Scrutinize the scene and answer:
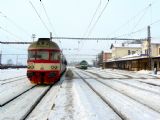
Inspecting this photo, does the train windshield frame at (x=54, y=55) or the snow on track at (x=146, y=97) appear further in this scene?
the train windshield frame at (x=54, y=55)

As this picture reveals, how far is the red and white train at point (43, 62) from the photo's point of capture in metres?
19.8

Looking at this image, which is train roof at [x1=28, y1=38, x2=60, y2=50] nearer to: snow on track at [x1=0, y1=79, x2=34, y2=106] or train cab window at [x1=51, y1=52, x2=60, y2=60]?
train cab window at [x1=51, y1=52, x2=60, y2=60]

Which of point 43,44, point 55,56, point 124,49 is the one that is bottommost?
point 55,56

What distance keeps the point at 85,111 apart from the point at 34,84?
12110 mm

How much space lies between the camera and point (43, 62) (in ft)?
65.5

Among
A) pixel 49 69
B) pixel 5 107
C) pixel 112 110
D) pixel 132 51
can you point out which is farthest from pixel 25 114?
pixel 132 51

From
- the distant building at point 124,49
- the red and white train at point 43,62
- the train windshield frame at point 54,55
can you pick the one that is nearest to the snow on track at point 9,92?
the red and white train at point 43,62

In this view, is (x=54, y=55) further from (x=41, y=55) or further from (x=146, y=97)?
(x=146, y=97)

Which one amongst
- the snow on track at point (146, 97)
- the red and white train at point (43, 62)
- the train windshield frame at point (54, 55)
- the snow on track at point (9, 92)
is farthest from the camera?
the train windshield frame at point (54, 55)

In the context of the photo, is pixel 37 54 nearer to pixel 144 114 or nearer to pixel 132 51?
pixel 144 114

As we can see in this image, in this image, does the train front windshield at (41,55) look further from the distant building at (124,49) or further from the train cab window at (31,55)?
the distant building at (124,49)

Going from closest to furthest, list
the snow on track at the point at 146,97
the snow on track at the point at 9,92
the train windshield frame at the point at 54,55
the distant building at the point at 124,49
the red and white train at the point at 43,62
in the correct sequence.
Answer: the snow on track at the point at 146,97 → the snow on track at the point at 9,92 → the red and white train at the point at 43,62 → the train windshield frame at the point at 54,55 → the distant building at the point at 124,49

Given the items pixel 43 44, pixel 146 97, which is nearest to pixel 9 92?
pixel 43 44

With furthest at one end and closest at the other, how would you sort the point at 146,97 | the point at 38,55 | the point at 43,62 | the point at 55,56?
1. the point at 55,56
2. the point at 38,55
3. the point at 43,62
4. the point at 146,97
